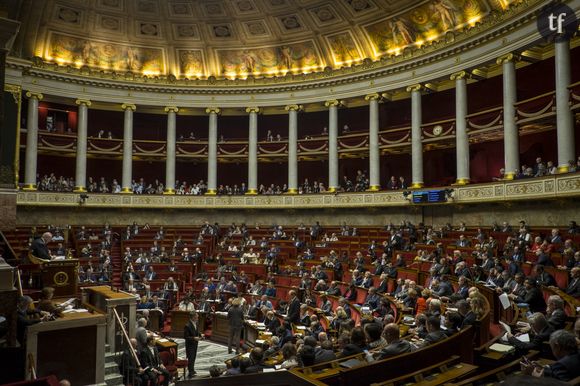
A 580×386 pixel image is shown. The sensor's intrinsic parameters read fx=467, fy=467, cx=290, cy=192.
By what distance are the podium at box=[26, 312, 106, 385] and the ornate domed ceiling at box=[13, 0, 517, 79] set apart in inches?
809

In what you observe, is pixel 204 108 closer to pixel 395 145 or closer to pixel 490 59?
pixel 395 145

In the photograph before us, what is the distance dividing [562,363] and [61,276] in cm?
1004

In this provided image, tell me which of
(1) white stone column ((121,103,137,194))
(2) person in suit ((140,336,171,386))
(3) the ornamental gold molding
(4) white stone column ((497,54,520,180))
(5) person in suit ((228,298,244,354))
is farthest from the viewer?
(1) white stone column ((121,103,137,194))

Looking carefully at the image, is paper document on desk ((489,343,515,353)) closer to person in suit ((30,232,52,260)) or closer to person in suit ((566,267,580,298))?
person in suit ((566,267,580,298))

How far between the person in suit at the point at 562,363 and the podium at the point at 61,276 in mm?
9602

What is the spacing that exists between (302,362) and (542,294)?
18.8ft

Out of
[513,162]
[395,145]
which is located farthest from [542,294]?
[395,145]

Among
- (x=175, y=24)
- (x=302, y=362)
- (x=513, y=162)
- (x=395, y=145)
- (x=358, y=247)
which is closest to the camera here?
(x=302, y=362)

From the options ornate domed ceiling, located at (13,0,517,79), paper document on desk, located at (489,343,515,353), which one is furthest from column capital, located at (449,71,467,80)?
paper document on desk, located at (489,343,515,353)

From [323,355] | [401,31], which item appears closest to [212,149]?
[401,31]

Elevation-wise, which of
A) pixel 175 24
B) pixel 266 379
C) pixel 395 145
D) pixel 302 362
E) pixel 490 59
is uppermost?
pixel 175 24

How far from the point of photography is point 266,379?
4.25 meters

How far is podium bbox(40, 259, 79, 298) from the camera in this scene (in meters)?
10.5

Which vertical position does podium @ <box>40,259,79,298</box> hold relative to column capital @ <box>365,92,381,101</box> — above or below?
below
